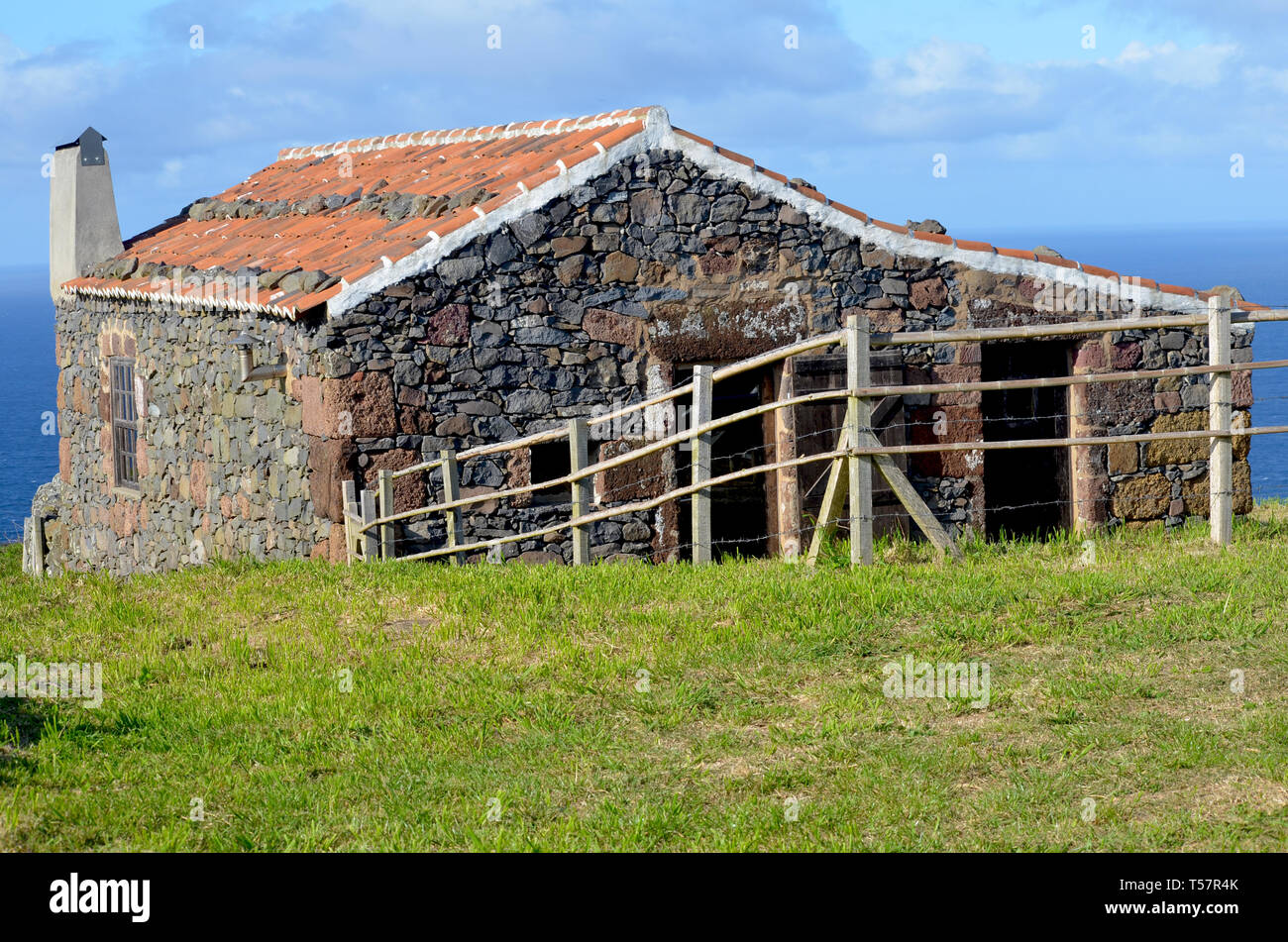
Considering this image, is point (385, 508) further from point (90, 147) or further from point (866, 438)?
point (90, 147)

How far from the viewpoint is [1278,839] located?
4.47 m

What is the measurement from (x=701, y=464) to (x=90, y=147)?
9555mm

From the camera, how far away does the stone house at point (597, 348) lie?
1040 centimetres

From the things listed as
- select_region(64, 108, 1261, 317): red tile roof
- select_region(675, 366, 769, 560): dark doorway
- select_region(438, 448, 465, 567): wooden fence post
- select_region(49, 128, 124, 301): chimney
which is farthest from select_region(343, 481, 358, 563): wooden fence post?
select_region(49, 128, 124, 301): chimney

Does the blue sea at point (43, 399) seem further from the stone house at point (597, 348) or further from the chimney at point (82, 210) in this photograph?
the chimney at point (82, 210)

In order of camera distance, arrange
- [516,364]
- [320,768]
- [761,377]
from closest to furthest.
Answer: [320,768]
[516,364]
[761,377]

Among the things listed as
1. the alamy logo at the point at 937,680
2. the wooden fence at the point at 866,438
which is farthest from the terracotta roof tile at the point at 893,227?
the alamy logo at the point at 937,680

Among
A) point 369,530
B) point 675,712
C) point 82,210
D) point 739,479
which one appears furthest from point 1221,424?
point 82,210

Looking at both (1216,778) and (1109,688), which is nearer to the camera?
(1216,778)

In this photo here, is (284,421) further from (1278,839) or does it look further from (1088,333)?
(1278,839)

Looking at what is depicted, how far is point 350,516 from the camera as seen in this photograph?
1016cm
